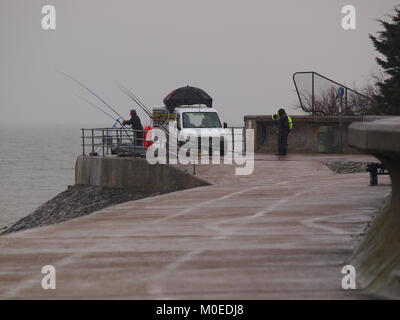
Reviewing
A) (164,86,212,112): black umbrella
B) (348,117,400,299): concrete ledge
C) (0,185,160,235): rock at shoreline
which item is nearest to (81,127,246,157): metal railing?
(0,185,160,235): rock at shoreline

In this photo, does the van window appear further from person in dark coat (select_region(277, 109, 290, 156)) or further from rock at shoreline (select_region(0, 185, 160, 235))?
rock at shoreline (select_region(0, 185, 160, 235))

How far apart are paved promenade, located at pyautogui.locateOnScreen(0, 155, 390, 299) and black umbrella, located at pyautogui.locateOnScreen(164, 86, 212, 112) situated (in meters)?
18.3

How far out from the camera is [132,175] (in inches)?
1168

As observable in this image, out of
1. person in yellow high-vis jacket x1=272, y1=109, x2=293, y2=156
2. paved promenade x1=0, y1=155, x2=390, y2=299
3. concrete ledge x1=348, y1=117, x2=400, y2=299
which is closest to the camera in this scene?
concrete ledge x1=348, y1=117, x2=400, y2=299

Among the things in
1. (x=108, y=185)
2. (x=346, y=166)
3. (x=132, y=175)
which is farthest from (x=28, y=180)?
(x=346, y=166)

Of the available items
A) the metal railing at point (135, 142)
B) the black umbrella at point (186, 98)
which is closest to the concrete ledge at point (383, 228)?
the metal railing at point (135, 142)

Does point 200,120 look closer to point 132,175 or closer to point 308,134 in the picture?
point 308,134

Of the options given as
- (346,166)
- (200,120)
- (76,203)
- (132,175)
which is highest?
(200,120)

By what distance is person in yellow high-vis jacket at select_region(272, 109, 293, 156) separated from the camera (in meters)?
32.2

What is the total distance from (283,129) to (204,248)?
65.5ft

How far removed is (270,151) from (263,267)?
2387 centimetres

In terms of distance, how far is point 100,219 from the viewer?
16.4m

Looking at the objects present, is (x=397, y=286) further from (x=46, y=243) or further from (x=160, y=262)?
(x=46, y=243)

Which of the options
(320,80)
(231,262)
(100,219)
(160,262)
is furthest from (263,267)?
(320,80)
